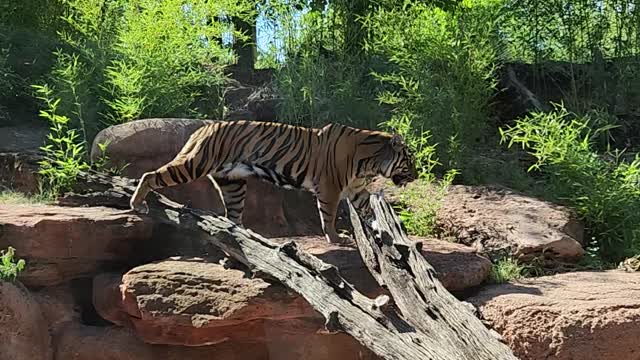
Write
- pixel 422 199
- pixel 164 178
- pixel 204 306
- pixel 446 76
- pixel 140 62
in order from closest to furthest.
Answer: pixel 204 306
pixel 164 178
pixel 422 199
pixel 140 62
pixel 446 76

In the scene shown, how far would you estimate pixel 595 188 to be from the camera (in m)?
5.60

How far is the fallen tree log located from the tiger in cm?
51

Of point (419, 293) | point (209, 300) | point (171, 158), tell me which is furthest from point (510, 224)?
point (171, 158)

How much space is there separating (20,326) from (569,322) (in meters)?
3.04

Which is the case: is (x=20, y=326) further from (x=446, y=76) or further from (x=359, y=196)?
(x=446, y=76)

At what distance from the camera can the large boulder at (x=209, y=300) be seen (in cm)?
419

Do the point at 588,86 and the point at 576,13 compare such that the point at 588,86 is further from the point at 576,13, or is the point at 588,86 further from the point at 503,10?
the point at 503,10

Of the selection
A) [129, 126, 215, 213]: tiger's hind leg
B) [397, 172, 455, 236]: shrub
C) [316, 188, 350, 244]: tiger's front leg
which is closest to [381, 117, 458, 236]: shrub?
[397, 172, 455, 236]: shrub

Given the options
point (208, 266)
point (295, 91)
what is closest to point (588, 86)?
point (295, 91)

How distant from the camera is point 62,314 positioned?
462 cm

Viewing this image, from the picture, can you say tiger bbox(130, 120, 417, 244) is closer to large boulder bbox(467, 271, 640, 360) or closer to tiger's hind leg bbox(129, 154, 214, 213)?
tiger's hind leg bbox(129, 154, 214, 213)

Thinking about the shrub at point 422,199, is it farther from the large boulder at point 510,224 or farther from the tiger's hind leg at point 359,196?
the tiger's hind leg at point 359,196

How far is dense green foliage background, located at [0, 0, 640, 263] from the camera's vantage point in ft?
19.2

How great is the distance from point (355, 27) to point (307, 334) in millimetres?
4179
